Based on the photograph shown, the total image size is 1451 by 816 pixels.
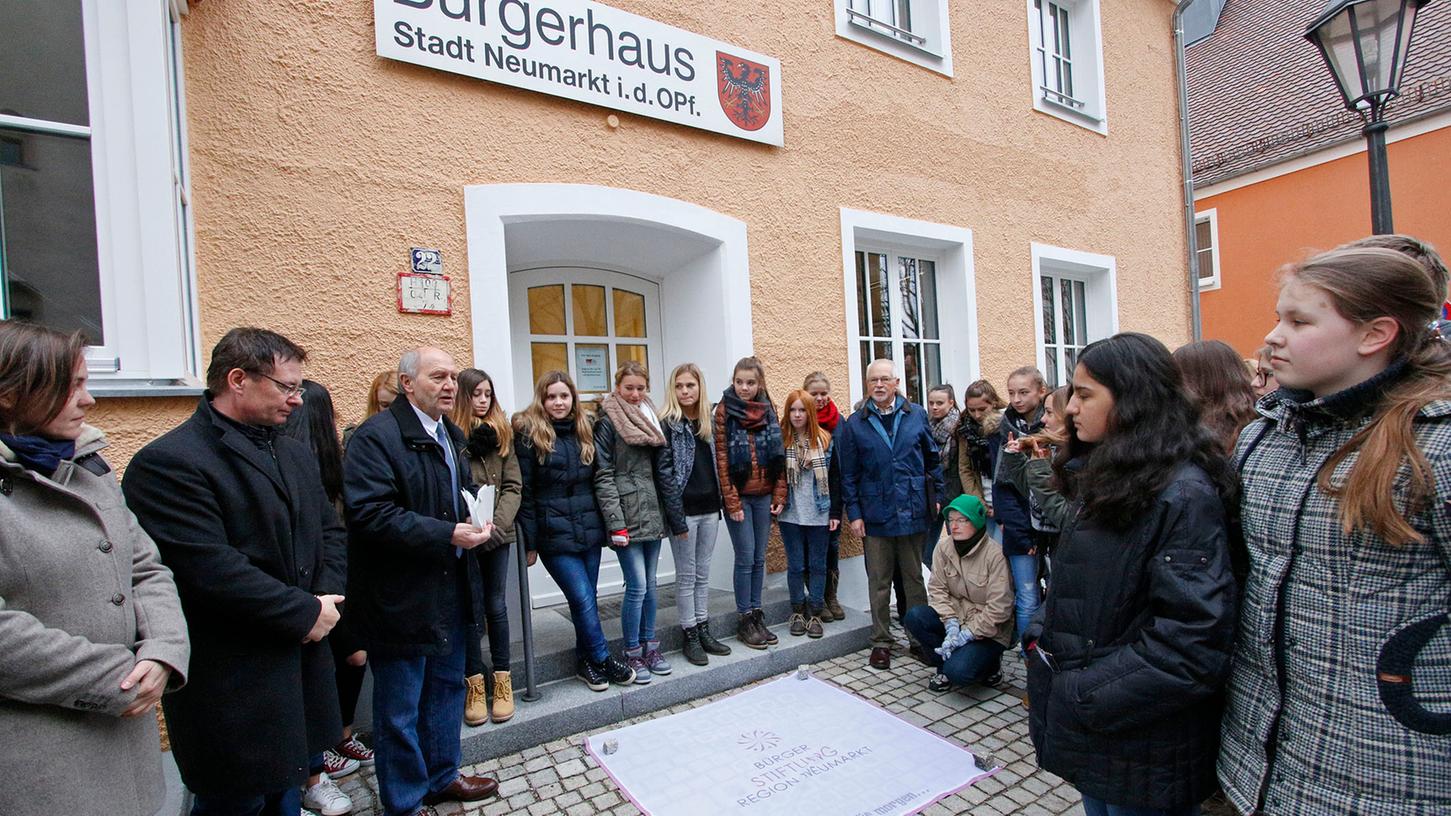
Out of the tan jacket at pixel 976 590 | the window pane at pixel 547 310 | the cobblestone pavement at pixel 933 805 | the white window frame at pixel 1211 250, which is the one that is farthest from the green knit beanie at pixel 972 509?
the white window frame at pixel 1211 250

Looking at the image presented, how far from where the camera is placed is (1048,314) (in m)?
7.64

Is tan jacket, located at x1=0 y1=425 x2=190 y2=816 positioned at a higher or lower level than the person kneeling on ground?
higher

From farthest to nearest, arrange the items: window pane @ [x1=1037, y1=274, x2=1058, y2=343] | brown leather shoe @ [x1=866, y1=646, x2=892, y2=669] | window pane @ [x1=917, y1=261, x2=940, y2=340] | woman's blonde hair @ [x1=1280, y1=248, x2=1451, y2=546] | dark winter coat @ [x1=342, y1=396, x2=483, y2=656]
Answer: window pane @ [x1=1037, y1=274, x2=1058, y2=343] → window pane @ [x1=917, y1=261, x2=940, y2=340] → brown leather shoe @ [x1=866, y1=646, x2=892, y2=669] → dark winter coat @ [x1=342, y1=396, x2=483, y2=656] → woman's blonde hair @ [x1=1280, y1=248, x2=1451, y2=546]

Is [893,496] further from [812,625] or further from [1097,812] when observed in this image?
[1097,812]

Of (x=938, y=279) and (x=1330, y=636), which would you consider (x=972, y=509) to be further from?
(x=938, y=279)

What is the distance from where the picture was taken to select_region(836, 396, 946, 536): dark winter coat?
4.46 m

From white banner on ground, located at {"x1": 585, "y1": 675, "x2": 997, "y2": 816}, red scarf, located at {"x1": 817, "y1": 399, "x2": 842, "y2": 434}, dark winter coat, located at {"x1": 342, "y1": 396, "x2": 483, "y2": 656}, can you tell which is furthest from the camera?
red scarf, located at {"x1": 817, "y1": 399, "x2": 842, "y2": 434}

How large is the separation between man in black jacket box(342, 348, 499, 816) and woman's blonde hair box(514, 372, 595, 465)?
80 cm

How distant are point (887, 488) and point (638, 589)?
170 centimetres

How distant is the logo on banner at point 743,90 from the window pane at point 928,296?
2.29m

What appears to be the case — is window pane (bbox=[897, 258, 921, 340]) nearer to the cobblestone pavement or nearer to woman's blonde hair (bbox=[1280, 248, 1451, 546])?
the cobblestone pavement

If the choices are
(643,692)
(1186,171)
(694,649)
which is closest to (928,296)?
(694,649)

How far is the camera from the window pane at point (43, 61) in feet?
9.39

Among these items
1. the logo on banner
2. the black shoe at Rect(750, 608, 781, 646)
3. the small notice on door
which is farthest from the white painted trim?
the small notice on door
